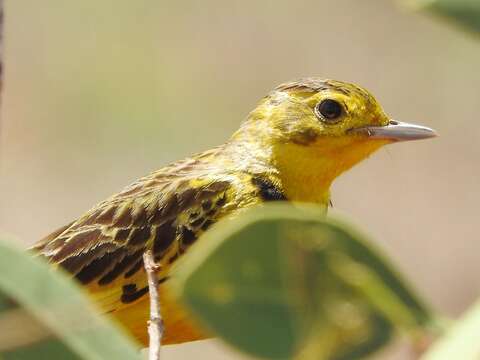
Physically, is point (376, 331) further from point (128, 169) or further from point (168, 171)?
point (128, 169)

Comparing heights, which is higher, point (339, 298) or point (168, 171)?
point (339, 298)

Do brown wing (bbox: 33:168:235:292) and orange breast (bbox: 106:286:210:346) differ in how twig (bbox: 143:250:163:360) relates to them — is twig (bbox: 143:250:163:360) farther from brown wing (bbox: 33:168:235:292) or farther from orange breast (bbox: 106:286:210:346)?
brown wing (bbox: 33:168:235:292)

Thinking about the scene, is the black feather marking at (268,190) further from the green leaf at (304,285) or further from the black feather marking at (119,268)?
the green leaf at (304,285)

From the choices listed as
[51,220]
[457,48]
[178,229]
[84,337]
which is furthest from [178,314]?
[457,48]

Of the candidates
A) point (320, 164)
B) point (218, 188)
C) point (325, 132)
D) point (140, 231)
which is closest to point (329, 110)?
point (325, 132)

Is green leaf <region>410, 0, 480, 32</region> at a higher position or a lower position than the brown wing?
higher

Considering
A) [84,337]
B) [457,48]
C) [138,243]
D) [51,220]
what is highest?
[84,337]

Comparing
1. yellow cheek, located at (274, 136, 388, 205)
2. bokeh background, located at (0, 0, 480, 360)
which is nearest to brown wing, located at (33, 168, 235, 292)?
yellow cheek, located at (274, 136, 388, 205)
